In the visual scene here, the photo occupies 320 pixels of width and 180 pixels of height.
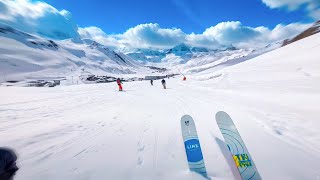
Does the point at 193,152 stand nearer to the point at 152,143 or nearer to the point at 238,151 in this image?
the point at 238,151

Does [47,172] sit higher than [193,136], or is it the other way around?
[193,136]

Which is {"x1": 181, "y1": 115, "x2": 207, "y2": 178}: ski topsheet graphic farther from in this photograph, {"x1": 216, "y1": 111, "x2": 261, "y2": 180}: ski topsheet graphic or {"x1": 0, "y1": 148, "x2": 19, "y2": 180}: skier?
{"x1": 0, "y1": 148, "x2": 19, "y2": 180}: skier

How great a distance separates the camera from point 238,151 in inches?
183

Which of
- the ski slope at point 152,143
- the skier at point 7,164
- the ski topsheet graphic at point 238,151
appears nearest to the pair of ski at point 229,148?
the ski topsheet graphic at point 238,151

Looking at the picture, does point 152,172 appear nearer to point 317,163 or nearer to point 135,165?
point 135,165

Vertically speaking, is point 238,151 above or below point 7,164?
above

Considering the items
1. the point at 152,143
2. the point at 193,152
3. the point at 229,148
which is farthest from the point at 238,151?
the point at 152,143

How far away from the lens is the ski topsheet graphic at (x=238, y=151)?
4.27 m

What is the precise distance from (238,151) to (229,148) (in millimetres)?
215

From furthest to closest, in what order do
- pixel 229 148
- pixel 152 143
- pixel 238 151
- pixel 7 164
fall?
pixel 152 143 → pixel 7 164 → pixel 229 148 → pixel 238 151

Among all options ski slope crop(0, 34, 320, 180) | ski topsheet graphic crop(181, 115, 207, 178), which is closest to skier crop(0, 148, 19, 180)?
ski slope crop(0, 34, 320, 180)

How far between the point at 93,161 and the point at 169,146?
86.7 inches

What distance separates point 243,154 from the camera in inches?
180

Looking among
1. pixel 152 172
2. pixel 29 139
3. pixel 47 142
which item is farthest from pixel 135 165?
pixel 29 139
